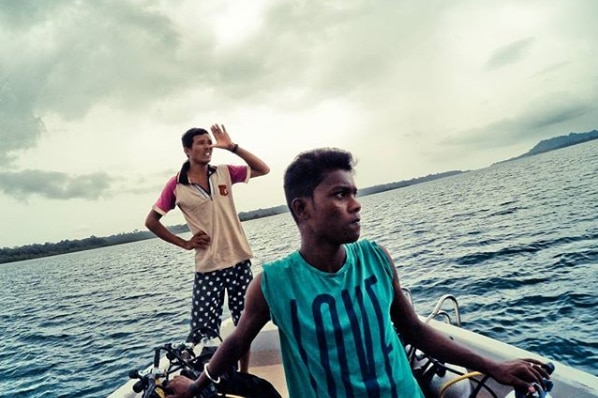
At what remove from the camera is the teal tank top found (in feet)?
5.08

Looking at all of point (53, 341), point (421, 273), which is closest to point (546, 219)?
point (421, 273)

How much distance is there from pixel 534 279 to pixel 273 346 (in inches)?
294

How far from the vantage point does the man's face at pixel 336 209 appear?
5.37ft

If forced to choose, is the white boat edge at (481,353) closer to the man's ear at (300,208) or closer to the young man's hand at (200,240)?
the young man's hand at (200,240)

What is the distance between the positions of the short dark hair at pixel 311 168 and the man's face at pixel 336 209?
1.4 inches

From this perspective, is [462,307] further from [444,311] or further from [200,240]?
[200,240]

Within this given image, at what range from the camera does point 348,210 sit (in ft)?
5.39

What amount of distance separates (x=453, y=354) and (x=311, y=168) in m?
1.14

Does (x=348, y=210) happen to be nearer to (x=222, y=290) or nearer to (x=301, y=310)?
(x=301, y=310)

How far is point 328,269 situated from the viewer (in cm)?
174

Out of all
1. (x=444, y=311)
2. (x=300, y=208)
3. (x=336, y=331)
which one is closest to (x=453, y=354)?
(x=336, y=331)

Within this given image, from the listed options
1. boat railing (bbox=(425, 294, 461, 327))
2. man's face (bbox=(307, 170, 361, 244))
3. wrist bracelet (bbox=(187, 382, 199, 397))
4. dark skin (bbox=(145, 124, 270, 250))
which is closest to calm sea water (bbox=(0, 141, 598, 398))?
boat railing (bbox=(425, 294, 461, 327))

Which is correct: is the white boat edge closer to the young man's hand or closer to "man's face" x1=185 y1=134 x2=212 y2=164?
the young man's hand

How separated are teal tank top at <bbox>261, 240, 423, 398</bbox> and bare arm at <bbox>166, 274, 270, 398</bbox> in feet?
0.23
